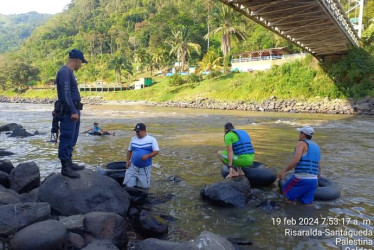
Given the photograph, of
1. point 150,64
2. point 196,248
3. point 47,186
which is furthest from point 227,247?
point 150,64

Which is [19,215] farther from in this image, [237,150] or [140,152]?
[237,150]

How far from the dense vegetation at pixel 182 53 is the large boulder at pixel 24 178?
35739mm

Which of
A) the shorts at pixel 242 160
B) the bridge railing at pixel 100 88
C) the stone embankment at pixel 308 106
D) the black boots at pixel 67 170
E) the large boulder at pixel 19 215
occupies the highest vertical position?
the bridge railing at pixel 100 88

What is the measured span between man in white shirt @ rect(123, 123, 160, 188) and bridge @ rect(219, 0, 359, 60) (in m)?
11.6

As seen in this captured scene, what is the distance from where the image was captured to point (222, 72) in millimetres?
54125

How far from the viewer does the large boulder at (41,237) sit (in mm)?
3557

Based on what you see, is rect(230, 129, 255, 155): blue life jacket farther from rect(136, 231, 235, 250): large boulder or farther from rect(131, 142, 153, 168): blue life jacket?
rect(136, 231, 235, 250): large boulder

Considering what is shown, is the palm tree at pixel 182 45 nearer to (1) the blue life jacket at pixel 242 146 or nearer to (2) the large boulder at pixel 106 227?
(1) the blue life jacket at pixel 242 146

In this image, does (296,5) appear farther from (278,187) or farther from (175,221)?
(175,221)

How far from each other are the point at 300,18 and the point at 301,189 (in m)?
17.6

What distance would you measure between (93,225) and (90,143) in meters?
9.39

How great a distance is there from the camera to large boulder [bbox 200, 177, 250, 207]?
5.72m

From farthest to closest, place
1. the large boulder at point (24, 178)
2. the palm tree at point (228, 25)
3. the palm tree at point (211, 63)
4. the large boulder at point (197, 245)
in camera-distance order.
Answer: the palm tree at point (211, 63) → the palm tree at point (228, 25) → the large boulder at point (24, 178) → the large boulder at point (197, 245)

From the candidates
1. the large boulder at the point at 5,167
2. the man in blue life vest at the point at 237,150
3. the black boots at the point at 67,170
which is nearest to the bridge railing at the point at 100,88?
the large boulder at the point at 5,167
